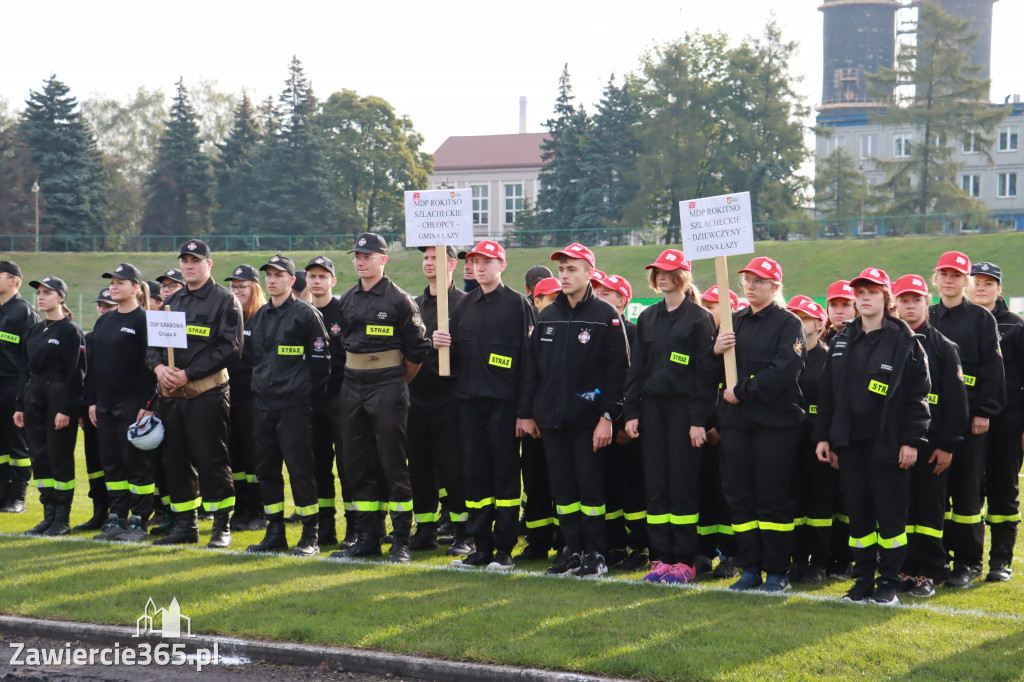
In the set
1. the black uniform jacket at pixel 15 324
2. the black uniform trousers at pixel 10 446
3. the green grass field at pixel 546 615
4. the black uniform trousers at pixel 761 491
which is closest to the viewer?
the green grass field at pixel 546 615

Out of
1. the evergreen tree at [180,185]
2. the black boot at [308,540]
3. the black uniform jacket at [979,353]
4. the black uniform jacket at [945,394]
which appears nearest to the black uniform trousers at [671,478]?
the black uniform jacket at [945,394]

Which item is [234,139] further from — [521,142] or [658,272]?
[658,272]

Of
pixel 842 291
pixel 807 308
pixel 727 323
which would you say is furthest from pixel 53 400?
pixel 842 291

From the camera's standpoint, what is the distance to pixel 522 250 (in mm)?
57688

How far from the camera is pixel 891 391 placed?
22.5ft

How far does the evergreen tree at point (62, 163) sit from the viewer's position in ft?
195

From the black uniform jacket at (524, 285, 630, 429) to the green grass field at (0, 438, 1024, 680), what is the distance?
1244 millimetres

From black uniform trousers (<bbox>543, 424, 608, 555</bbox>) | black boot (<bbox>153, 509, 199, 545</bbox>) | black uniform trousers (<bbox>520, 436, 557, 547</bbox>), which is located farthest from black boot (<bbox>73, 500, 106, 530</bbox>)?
black uniform trousers (<bbox>543, 424, 608, 555</bbox>)

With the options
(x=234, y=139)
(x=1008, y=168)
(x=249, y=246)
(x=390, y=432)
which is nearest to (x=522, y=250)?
(x=249, y=246)

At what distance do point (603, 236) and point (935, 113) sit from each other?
69.3 feet

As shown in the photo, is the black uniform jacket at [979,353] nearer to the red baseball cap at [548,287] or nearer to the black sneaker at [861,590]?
the black sneaker at [861,590]

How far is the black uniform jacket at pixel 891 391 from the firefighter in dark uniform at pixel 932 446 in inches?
11.5

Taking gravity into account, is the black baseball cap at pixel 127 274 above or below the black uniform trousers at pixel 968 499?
above

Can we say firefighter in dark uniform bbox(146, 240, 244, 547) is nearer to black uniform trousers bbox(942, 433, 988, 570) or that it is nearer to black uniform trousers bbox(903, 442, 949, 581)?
black uniform trousers bbox(903, 442, 949, 581)
